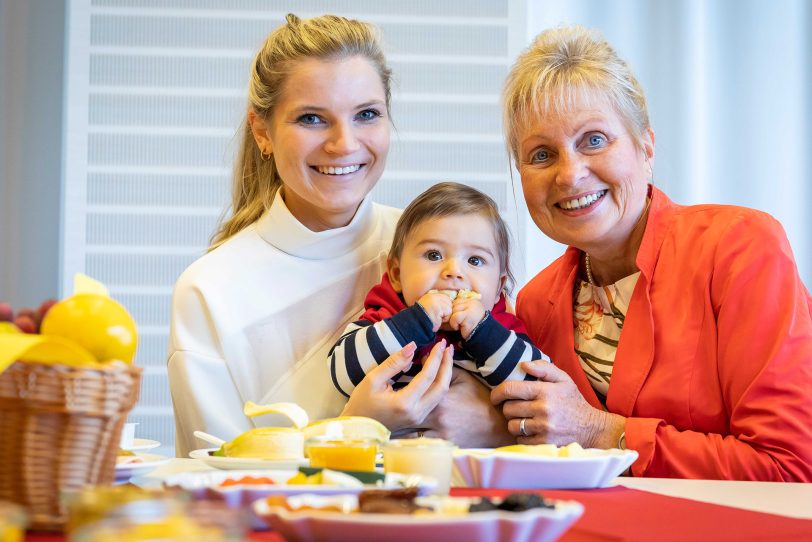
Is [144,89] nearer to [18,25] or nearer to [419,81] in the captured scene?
[18,25]

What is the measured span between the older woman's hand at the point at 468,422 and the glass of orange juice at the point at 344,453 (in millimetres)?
783

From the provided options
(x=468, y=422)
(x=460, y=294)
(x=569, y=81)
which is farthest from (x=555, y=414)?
(x=569, y=81)

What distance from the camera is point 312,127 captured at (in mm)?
2498

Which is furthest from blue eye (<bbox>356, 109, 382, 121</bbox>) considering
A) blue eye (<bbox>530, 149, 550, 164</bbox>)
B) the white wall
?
the white wall

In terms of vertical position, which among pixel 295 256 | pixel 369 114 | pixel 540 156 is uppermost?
pixel 369 114

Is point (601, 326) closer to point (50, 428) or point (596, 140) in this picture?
point (596, 140)

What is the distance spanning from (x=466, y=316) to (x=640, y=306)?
40 cm

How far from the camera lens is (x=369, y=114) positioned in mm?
2559

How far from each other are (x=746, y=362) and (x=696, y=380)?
134mm

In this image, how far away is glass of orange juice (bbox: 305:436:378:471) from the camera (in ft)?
4.36

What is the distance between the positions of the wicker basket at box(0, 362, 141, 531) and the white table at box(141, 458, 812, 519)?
1.28 feet

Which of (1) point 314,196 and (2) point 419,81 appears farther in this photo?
(2) point 419,81

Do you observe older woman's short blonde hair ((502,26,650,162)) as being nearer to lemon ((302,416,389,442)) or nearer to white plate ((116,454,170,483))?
lemon ((302,416,389,442))

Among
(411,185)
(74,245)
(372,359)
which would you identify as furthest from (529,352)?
(74,245)
